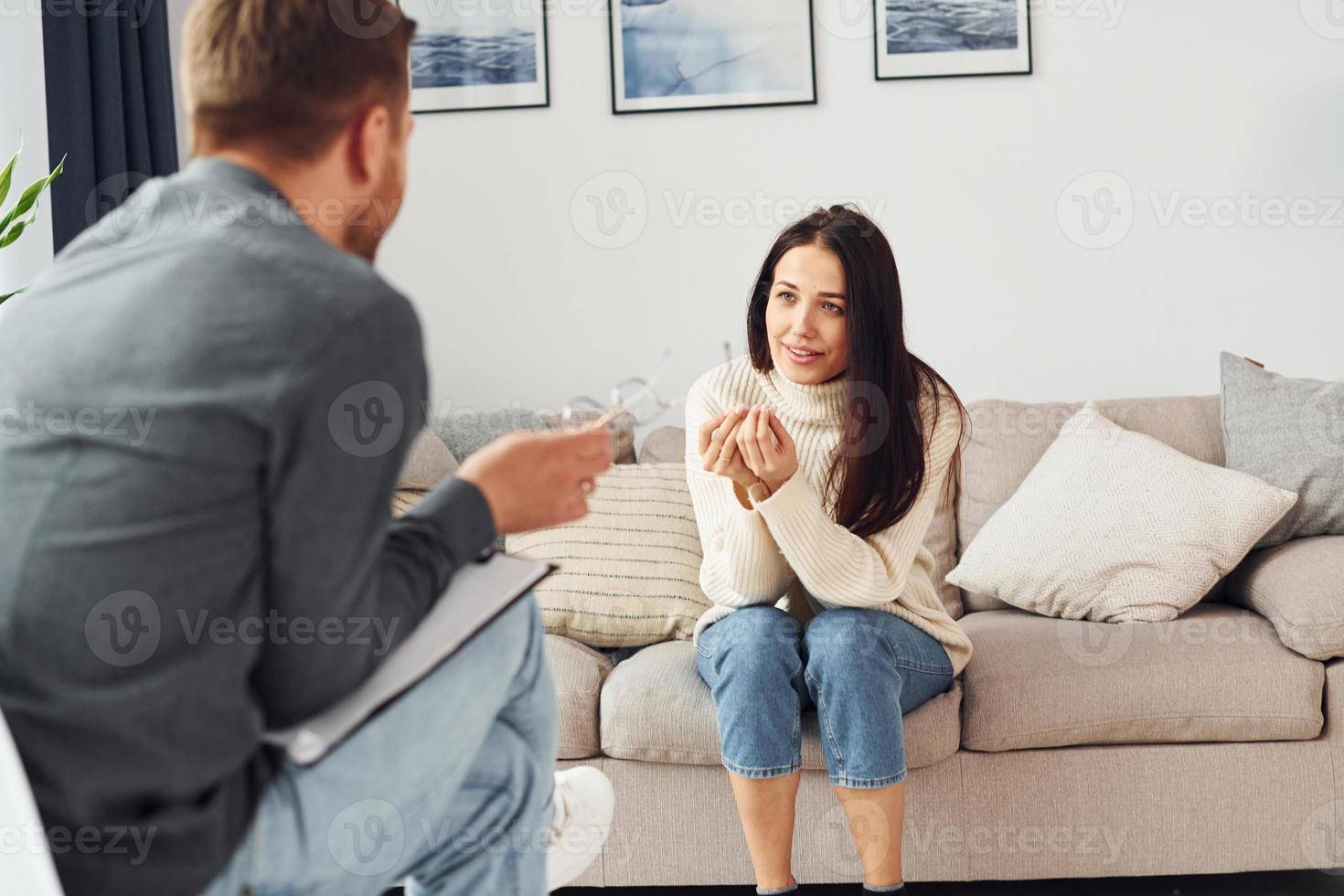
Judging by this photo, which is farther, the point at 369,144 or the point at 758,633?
the point at 758,633

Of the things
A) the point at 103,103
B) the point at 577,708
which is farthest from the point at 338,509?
the point at 103,103

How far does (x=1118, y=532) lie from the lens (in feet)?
7.56

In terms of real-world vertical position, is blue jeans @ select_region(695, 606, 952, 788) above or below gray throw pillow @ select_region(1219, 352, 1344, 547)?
below

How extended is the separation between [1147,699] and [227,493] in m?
1.63

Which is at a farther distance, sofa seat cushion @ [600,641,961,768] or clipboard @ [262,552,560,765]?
sofa seat cushion @ [600,641,961,768]

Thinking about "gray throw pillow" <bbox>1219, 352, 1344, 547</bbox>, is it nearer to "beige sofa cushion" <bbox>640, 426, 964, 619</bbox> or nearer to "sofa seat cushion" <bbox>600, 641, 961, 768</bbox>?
"beige sofa cushion" <bbox>640, 426, 964, 619</bbox>

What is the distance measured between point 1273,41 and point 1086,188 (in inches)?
22.1

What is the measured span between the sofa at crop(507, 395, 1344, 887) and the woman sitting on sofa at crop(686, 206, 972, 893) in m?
0.12

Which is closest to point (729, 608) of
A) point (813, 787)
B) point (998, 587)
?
point (813, 787)

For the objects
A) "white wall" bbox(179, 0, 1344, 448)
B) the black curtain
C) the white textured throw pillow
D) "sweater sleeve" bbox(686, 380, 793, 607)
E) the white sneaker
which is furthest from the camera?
"white wall" bbox(179, 0, 1344, 448)

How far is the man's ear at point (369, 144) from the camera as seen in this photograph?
97 centimetres

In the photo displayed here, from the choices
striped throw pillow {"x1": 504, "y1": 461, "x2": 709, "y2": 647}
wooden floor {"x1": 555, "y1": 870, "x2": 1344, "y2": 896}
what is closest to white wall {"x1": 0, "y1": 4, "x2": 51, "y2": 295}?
striped throw pillow {"x1": 504, "y1": 461, "x2": 709, "y2": 647}

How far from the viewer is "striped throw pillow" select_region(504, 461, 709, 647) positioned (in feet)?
7.55

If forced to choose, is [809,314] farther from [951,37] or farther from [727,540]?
[951,37]
